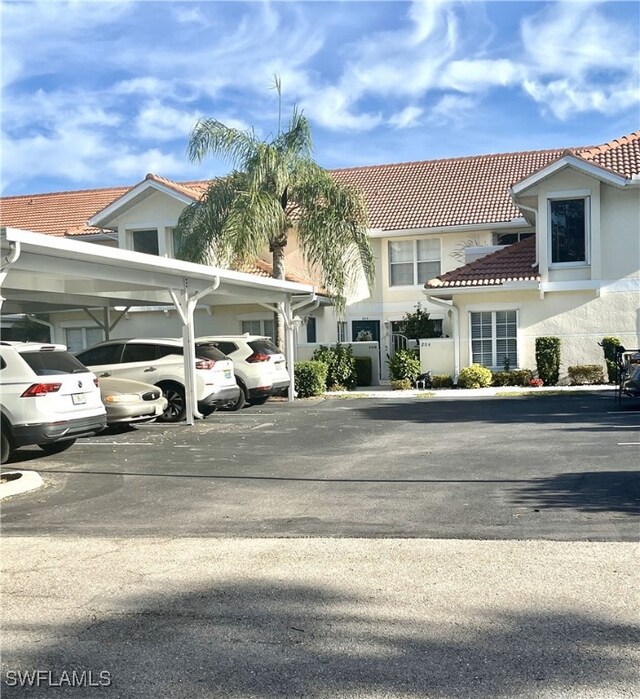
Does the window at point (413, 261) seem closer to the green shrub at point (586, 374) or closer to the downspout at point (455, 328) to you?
the downspout at point (455, 328)

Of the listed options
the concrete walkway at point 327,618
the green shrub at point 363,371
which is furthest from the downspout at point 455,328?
the concrete walkway at point 327,618

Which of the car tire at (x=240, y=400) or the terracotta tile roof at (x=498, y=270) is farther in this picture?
the terracotta tile roof at (x=498, y=270)

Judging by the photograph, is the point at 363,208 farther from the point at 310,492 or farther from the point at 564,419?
the point at 310,492

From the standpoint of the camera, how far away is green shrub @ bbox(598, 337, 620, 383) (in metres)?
21.3

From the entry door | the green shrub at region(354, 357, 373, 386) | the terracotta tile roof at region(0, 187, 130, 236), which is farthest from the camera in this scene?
the terracotta tile roof at region(0, 187, 130, 236)

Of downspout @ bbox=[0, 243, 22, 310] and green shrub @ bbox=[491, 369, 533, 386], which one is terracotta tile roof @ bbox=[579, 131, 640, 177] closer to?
green shrub @ bbox=[491, 369, 533, 386]

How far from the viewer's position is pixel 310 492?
27.7 ft

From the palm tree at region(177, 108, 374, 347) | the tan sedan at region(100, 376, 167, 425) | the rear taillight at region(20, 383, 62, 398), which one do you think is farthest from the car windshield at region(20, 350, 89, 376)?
the palm tree at region(177, 108, 374, 347)

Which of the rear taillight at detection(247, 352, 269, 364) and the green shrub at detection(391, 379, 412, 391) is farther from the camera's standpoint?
the green shrub at detection(391, 379, 412, 391)

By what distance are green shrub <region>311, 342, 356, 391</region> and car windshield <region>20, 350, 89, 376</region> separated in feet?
40.8

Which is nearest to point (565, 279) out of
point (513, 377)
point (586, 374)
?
point (586, 374)

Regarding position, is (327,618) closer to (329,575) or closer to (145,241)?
(329,575)

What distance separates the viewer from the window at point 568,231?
73.0 feet

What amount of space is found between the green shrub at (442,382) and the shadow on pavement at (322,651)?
17836mm
